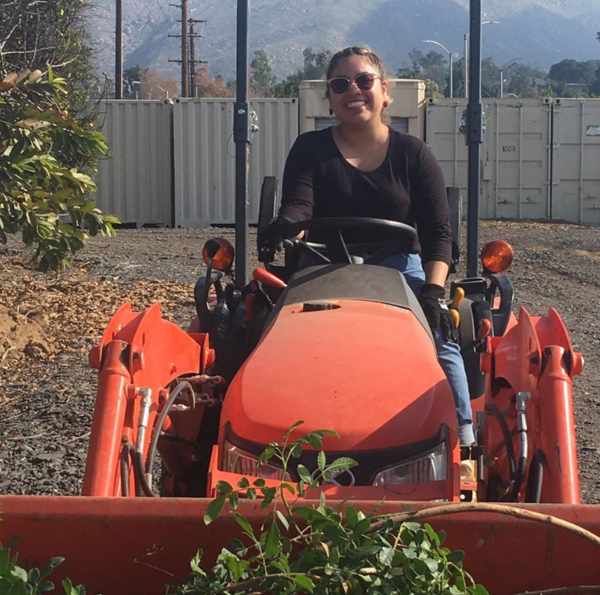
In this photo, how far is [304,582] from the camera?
189cm

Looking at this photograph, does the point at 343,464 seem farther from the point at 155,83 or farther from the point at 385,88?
the point at 155,83

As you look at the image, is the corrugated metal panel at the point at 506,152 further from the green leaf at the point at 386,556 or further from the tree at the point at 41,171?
the green leaf at the point at 386,556

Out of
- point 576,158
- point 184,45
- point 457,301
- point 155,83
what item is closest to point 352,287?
point 457,301

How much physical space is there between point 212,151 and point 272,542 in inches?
778

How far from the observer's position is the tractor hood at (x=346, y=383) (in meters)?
2.59

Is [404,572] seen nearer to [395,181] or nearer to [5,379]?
[395,181]

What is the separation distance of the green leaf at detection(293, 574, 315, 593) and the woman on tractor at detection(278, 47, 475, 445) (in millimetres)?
2055

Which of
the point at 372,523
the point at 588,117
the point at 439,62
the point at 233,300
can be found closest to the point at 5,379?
the point at 233,300

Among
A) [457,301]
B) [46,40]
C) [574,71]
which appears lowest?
[457,301]

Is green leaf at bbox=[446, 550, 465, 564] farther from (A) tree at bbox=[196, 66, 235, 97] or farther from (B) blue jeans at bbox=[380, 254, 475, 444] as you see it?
(A) tree at bbox=[196, 66, 235, 97]

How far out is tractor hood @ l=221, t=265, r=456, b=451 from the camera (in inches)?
102

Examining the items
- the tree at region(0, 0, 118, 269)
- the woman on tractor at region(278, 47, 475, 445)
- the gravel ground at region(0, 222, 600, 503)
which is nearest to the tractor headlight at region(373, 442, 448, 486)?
the woman on tractor at region(278, 47, 475, 445)

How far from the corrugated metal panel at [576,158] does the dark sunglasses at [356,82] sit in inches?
771

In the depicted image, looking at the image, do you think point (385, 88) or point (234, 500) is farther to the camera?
point (385, 88)
